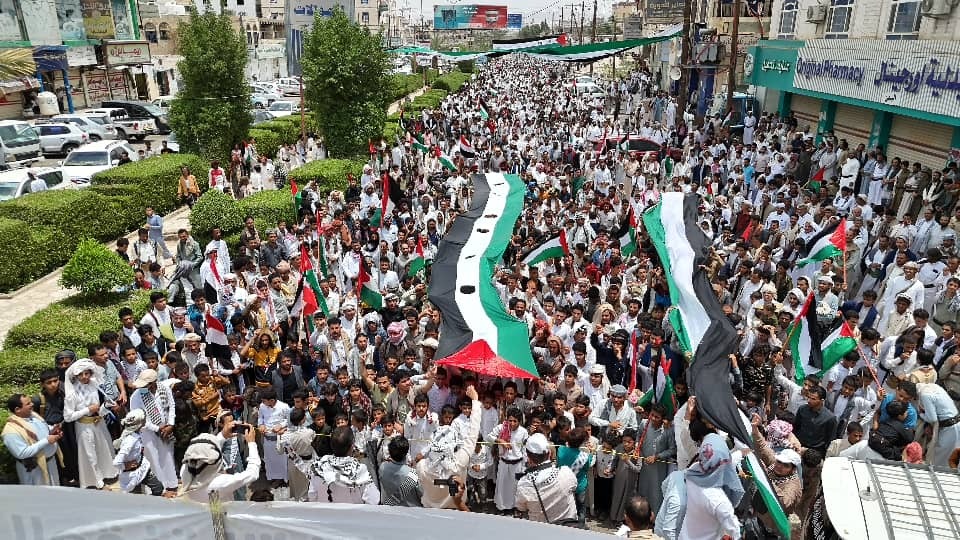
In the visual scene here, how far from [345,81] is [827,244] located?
44.6 ft

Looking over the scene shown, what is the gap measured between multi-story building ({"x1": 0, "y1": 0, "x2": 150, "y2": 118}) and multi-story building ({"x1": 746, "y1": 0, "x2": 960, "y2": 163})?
26.4 metres

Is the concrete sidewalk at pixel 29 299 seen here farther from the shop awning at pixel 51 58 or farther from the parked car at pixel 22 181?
the shop awning at pixel 51 58

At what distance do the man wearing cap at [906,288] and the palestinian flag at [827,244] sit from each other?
78 cm

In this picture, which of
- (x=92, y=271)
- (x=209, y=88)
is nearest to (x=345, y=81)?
(x=209, y=88)

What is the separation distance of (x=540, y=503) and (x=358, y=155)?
52.4 feet

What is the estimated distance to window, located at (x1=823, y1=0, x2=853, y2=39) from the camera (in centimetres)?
1823

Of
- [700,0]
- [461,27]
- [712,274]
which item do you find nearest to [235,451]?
[712,274]

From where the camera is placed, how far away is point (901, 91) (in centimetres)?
1473

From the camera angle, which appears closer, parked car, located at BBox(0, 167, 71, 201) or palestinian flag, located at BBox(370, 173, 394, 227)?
palestinian flag, located at BBox(370, 173, 394, 227)

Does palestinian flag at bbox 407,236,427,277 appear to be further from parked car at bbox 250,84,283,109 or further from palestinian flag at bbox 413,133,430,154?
parked car at bbox 250,84,283,109

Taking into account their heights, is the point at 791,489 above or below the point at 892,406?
below

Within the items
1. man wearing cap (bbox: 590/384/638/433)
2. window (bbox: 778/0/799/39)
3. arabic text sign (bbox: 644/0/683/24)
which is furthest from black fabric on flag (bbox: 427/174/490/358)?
arabic text sign (bbox: 644/0/683/24)

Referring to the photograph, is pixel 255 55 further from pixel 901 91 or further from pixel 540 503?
pixel 540 503

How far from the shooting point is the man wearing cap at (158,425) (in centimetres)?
564
